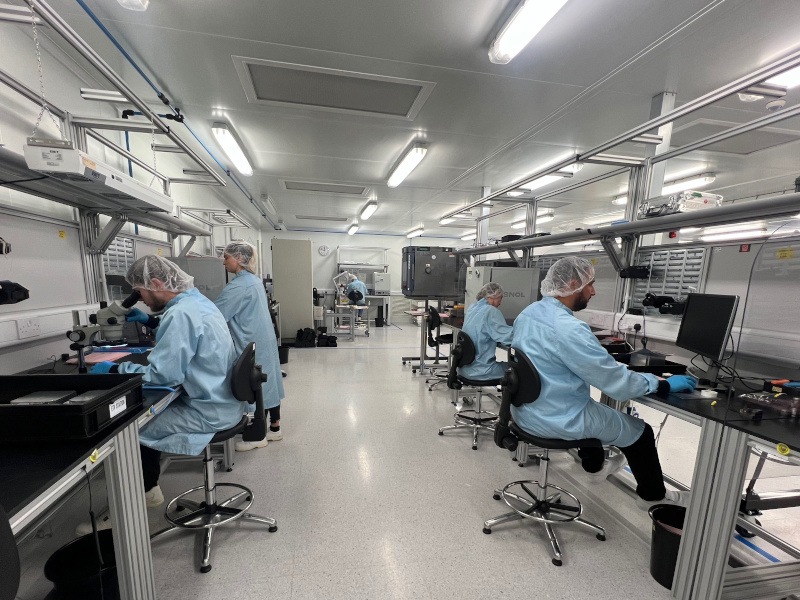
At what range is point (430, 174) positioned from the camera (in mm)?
4133

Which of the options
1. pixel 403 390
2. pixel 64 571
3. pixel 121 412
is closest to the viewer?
pixel 121 412

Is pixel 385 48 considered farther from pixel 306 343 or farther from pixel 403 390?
pixel 306 343

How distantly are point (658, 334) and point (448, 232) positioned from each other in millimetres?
7428

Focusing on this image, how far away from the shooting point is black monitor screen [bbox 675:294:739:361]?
149 cm

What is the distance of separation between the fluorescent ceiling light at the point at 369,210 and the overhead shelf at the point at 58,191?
3.53 metres

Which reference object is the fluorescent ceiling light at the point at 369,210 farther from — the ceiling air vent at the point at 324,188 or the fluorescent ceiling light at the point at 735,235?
the fluorescent ceiling light at the point at 735,235

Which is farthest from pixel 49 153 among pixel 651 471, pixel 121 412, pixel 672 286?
pixel 672 286

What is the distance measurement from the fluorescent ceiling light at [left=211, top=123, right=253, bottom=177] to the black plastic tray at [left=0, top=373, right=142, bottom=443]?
7.93 feet

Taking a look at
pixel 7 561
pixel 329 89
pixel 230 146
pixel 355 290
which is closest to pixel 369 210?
pixel 355 290

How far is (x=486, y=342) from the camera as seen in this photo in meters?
2.56

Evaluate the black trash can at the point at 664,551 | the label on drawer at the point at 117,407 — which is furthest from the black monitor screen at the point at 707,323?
the label on drawer at the point at 117,407

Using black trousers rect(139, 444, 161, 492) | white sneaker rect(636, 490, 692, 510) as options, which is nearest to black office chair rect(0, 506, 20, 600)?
black trousers rect(139, 444, 161, 492)

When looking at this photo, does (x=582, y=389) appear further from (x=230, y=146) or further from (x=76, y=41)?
(x=230, y=146)

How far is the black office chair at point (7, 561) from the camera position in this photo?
554 millimetres
